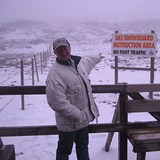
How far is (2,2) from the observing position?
458ft

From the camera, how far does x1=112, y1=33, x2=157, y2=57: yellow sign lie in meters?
9.05

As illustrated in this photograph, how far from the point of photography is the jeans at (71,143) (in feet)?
11.1

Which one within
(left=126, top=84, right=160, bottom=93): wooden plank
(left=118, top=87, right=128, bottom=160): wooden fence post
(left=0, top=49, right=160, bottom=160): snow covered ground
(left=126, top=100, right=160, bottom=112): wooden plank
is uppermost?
(left=126, top=84, right=160, bottom=93): wooden plank

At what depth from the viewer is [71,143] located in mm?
3455

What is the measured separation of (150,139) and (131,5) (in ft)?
426

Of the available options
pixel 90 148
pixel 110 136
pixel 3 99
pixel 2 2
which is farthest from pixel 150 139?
pixel 2 2

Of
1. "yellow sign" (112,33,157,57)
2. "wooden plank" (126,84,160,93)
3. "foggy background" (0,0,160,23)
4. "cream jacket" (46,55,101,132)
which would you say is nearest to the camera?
"cream jacket" (46,55,101,132)

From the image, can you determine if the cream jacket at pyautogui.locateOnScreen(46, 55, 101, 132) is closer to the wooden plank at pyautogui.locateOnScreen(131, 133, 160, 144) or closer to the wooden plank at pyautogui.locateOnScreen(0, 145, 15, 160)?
the wooden plank at pyautogui.locateOnScreen(131, 133, 160, 144)

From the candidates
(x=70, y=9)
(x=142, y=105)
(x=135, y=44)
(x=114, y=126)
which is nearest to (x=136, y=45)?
(x=135, y=44)

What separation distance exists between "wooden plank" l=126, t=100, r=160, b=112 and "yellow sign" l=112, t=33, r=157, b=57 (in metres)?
5.59

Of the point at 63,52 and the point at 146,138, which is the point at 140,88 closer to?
Result: the point at 146,138

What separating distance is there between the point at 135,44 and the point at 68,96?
6.49m

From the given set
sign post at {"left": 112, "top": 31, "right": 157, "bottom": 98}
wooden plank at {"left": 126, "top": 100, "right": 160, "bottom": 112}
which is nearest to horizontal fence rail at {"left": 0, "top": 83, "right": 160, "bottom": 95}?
wooden plank at {"left": 126, "top": 100, "right": 160, "bottom": 112}

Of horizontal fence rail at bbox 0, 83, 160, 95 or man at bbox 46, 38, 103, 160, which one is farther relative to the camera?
horizontal fence rail at bbox 0, 83, 160, 95
